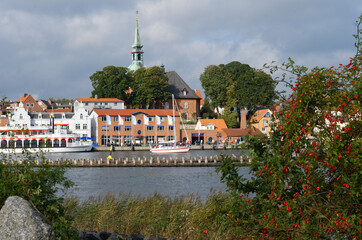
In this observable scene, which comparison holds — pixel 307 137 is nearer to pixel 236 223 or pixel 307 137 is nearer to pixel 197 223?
pixel 236 223

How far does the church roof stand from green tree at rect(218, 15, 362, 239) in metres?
120

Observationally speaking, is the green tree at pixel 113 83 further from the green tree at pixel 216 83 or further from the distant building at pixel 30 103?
the distant building at pixel 30 103

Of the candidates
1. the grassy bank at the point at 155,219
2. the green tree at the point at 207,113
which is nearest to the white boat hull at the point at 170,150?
the green tree at the point at 207,113

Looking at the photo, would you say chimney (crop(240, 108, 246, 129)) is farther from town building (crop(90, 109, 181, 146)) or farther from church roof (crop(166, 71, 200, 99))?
church roof (crop(166, 71, 200, 99))

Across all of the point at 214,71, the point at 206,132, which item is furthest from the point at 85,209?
the point at 214,71

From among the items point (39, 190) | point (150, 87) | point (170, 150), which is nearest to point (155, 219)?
point (39, 190)

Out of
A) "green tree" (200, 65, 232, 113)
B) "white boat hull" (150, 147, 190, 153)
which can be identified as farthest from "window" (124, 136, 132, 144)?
"green tree" (200, 65, 232, 113)

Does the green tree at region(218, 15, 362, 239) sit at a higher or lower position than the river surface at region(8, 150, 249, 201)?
higher

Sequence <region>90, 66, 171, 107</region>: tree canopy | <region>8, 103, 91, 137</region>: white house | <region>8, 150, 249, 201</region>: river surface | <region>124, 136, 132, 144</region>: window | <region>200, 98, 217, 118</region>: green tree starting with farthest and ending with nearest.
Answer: <region>200, 98, 217, 118</region>: green tree < <region>90, 66, 171, 107</region>: tree canopy < <region>8, 103, 91, 137</region>: white house < <region>124, 136, 132, 144</region>: window < <region>8, 150, 249, 201</region>: river surface

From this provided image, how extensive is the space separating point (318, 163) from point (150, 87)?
11091cm

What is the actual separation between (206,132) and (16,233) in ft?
Answer: 336

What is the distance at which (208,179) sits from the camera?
159 feet

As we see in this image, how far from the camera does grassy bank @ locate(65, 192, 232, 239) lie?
13.1 m

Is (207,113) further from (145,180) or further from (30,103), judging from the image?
(145,180)
